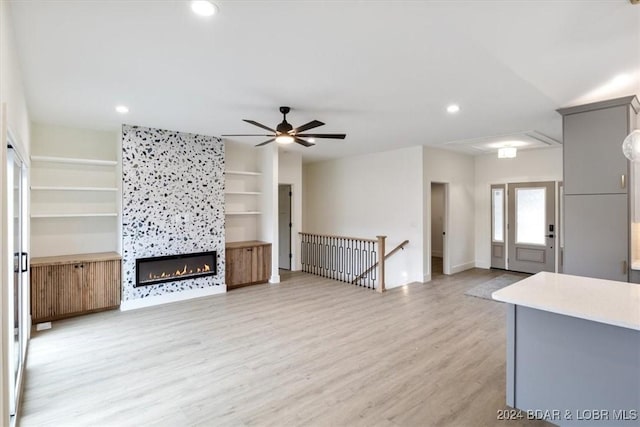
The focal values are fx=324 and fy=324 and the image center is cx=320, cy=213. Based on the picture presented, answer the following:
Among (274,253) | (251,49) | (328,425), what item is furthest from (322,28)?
(274,253)

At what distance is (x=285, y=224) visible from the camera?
8109 mm

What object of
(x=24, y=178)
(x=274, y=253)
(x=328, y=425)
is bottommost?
(x=328, y=425)

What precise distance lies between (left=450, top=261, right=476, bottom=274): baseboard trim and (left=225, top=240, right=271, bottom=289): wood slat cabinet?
13.9 ft

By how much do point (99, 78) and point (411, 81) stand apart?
308 cm

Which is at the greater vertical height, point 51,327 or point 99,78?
point 99,78

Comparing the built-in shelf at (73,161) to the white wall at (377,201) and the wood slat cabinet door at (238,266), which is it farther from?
the white wall at (377,201)

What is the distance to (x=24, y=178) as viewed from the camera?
3391 mm

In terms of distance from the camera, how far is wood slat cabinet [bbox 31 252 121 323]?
4367 mm

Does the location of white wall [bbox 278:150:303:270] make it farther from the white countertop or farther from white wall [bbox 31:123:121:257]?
the white countertop

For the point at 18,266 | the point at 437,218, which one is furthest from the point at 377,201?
the point at 18,266

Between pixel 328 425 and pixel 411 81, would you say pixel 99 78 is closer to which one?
pixel 411 81

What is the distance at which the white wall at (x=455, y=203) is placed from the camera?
269 inches

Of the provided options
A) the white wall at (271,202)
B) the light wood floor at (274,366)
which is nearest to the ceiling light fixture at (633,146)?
the light wood floor at (274,366)

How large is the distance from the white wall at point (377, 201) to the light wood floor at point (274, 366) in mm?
2026
